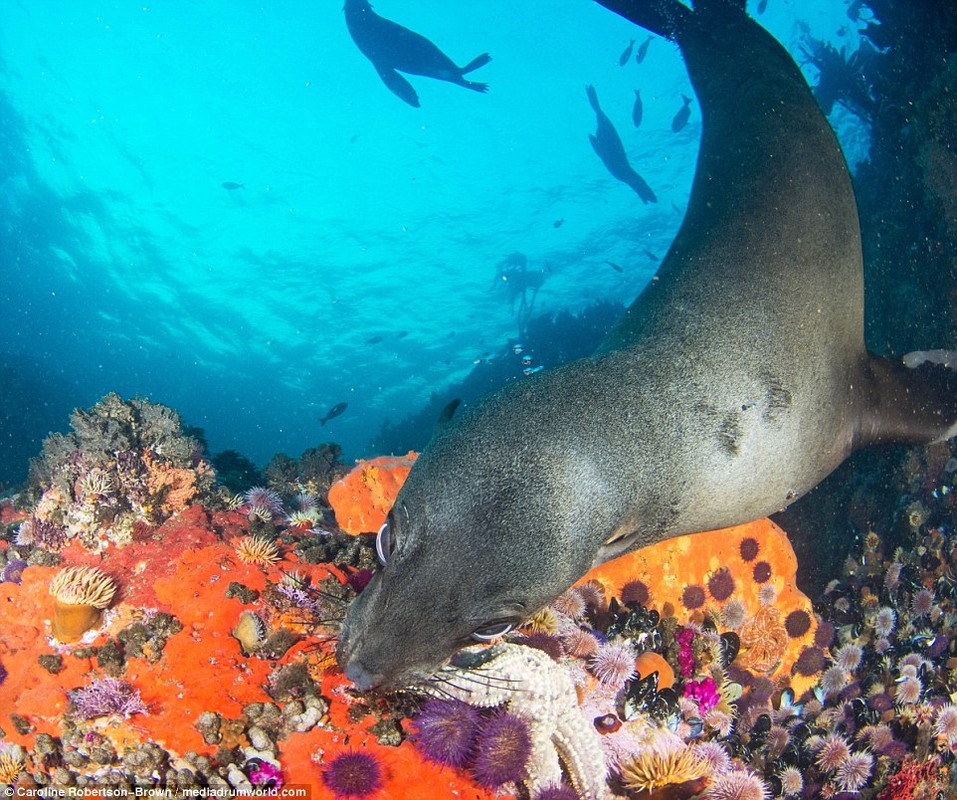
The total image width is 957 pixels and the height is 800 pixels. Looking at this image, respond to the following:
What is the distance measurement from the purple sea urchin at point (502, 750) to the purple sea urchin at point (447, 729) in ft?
0.23

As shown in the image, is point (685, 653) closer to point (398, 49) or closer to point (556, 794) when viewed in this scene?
point (556, 794)

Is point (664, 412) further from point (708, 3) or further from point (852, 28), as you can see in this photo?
point (852, 28)

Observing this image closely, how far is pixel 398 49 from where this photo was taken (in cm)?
1079

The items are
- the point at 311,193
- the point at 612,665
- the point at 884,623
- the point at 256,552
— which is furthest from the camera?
the point at 311,193

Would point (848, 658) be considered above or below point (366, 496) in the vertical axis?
below

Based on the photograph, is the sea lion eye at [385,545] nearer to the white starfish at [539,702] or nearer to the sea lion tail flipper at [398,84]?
the white starfish at [539,702]

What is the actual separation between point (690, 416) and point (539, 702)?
1663 millimetres

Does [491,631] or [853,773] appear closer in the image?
[491,631]

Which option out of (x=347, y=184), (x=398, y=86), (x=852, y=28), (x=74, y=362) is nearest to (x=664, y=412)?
(x=398, y=86)

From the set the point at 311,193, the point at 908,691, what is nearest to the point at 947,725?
the point at 908,691

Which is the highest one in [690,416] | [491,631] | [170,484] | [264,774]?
[690,416]

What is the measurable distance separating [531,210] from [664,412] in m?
31.4

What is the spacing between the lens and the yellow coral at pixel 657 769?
284cm

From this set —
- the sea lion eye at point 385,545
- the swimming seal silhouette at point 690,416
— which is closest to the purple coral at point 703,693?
the swimming seal silhouette at point 690,416
